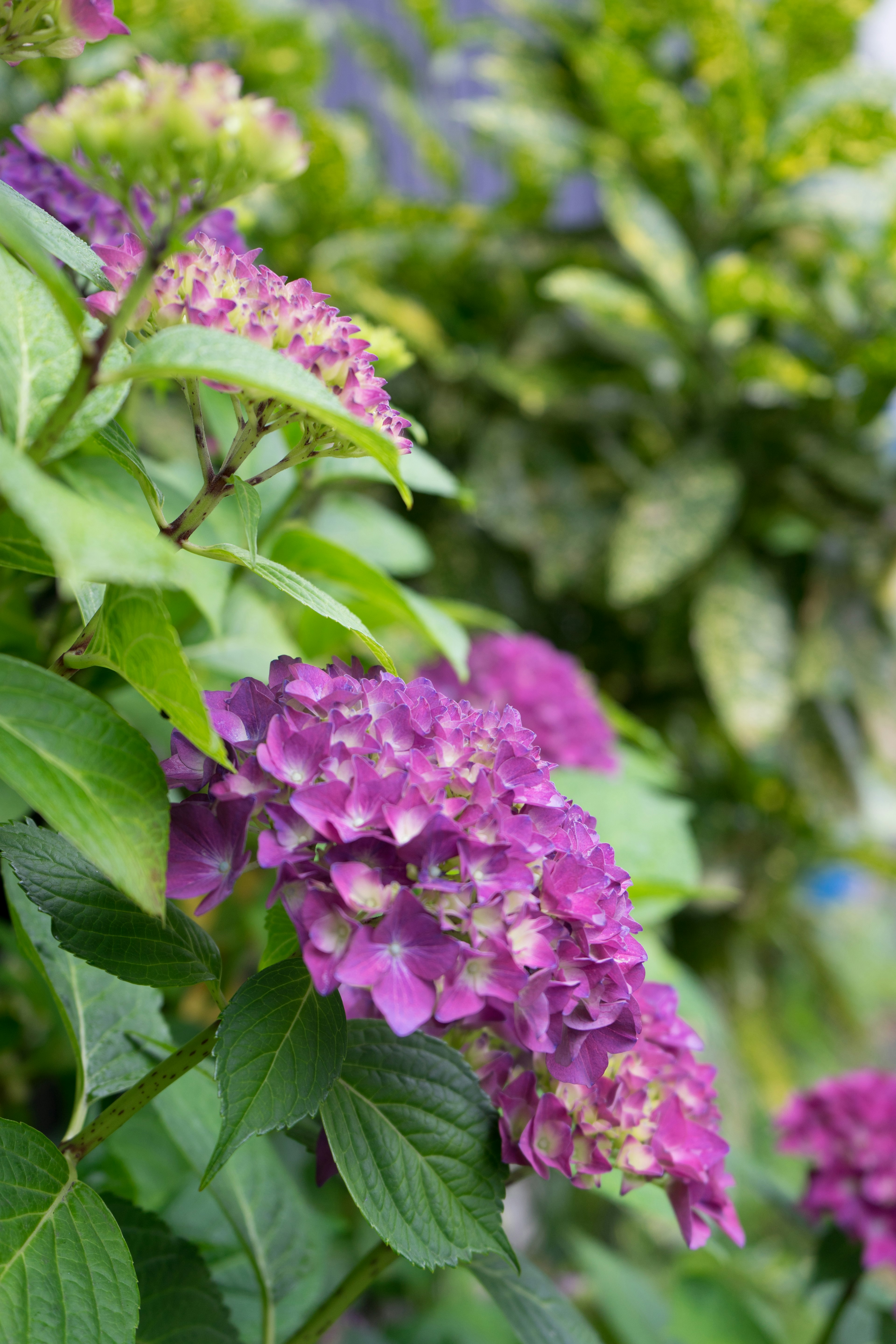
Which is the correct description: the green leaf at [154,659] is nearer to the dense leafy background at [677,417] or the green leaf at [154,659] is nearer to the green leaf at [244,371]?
the green leaf at [244,371]

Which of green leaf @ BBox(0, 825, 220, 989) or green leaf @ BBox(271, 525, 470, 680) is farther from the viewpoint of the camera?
green leaf @ BBox(271, 525, 470, 680)

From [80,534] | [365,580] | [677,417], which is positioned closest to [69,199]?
[365,580]

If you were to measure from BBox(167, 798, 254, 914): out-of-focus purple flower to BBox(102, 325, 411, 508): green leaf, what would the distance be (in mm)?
125

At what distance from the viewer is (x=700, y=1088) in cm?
41

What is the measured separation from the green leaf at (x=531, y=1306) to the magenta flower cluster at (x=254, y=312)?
0.36 metres

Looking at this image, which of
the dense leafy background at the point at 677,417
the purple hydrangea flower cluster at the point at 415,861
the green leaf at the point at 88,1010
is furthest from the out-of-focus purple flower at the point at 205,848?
the dense leafy background at the point at 677,417

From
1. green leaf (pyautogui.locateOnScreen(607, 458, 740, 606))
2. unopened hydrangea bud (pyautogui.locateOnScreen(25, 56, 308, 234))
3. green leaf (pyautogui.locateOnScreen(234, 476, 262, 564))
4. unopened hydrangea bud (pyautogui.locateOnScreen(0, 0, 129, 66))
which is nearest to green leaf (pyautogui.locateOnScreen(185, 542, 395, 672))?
green leaf (pyautogui.locateOnScreen(234, 476, 262, 564))

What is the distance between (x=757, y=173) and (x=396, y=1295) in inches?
71.2

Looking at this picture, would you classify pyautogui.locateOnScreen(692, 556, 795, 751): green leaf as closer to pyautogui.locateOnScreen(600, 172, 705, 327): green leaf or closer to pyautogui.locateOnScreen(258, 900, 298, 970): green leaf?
pyautogui.locateOnScreen(600, 172, 705, 327): green leaf

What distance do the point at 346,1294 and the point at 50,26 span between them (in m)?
0.54

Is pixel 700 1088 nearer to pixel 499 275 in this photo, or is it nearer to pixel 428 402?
pixel 428 402

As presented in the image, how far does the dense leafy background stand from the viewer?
1.39 m

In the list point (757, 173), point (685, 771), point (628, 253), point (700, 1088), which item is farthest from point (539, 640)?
point (757, 173)

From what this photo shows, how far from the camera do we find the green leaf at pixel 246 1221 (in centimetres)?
47
